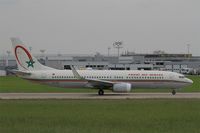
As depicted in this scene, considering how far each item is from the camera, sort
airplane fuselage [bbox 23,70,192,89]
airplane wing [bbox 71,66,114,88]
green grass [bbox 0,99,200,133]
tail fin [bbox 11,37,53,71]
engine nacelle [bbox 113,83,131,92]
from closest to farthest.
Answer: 1. green grass [bbox 0,99,200,133]
2. engine nacelle [bbox 113,83,131,92]
3. airplane wing [bbox 71,66,114,88]
4. airplane fuselage [bbox 23,70,192,89]
5. tail fin [bbox 11,37,53,71]

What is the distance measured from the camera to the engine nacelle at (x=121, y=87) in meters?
45.3

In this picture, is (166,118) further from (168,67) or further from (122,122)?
(168,67)

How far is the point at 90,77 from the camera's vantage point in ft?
155

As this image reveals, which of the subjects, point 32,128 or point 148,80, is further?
point 148,80

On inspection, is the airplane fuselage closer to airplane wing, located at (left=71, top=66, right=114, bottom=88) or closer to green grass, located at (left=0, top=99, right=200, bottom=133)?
airplane wing, located at (left=71, top=66, right=114, bottom=88)

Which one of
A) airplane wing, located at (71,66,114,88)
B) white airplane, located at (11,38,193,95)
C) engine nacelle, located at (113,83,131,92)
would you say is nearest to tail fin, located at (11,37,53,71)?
white airplane, located at (11,38,193,95)

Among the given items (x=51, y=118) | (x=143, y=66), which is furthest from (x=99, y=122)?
(x=143, y=66)

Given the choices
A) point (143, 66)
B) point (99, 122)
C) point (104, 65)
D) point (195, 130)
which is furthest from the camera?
point (104, 65)

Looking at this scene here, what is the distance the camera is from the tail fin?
47.3 meters

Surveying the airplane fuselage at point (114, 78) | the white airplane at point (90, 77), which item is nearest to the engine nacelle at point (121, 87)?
the white airplane at point (90, 77)

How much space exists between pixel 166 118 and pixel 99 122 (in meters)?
3.57

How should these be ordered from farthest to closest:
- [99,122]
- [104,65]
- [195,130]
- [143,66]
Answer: [104,65] → [143,66] → [99,122] → [195,130]

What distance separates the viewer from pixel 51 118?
854 inches

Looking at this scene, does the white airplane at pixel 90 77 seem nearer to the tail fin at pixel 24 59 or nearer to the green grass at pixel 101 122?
the tail fin at pixel 24 59
